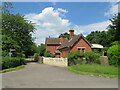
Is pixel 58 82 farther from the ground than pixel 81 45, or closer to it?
closer to it

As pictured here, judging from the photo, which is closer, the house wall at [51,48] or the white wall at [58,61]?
the white wall at [58,61]

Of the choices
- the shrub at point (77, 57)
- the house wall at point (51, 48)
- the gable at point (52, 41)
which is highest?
the gable at point (52, 41)

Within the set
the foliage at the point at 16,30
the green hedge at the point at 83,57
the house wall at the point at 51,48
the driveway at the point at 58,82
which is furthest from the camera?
the house wall at the point at 51,48

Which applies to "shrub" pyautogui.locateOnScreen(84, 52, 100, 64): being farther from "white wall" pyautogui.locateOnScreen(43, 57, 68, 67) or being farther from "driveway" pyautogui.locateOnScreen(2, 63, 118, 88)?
"driveway" pyautogui.locateOnScreen(2, 63, 118, 88)

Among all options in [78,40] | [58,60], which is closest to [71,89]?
[58,60]

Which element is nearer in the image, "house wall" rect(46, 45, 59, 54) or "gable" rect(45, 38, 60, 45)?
"house wall" rect(46, 45, 59, 54)

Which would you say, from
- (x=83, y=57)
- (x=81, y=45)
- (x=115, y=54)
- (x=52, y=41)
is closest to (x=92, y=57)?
(x=83, y=57)

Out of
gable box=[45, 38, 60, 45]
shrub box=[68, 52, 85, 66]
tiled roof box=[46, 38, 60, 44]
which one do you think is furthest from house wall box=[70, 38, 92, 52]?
tiled roof box=[46, 38, 60, 44]

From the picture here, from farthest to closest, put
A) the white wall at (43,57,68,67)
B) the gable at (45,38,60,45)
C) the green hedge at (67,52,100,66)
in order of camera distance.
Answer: the gable at (45,38,60,45) → the white wall at (43,57,68,67) → the green hedge at (67,52,100,66)

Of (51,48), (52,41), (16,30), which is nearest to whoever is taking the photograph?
(16,30)

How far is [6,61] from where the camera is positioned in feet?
68.8

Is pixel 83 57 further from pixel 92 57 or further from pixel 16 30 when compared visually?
pixel 16 30

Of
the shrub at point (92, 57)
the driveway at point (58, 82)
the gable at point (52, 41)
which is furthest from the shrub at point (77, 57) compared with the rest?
the gable at point (52, 41)

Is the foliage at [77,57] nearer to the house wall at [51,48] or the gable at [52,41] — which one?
the house wall at [51,48]
